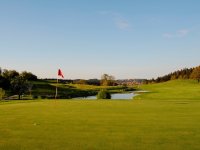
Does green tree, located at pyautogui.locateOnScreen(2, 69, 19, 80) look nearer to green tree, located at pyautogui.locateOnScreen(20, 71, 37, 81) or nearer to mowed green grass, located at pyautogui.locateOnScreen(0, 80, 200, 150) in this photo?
green tree, located at pyautogui.locateOnScreen(20, 71, 37, 81)

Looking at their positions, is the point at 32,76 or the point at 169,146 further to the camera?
the point at 32,76

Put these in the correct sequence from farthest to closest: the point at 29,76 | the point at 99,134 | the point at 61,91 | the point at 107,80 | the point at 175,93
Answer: the point at 107,80
the point at 29,76
the point at 61,91
the point at 175,93
the point at 99,134

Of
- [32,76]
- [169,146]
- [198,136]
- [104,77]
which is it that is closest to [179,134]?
[198,136]

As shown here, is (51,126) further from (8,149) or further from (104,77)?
(104,77)

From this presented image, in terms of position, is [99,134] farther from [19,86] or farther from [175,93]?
[19,86]

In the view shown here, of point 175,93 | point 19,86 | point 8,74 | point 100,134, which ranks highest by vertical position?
point 8,74

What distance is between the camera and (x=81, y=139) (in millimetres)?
11211

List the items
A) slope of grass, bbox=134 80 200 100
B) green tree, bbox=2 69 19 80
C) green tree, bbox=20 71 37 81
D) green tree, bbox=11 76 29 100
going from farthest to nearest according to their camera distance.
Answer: green tree, bbox=20 71 37 81
green tree, bbox=2 69 19 80
green tree, bbox=11 76 29 100
slope of grass, bbox=134 80 200 100

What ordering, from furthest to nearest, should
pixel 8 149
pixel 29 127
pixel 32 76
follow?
pixel 32 76 < pixel 29 127 < pixel 8 149

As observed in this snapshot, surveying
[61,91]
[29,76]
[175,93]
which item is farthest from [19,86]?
[29,76]

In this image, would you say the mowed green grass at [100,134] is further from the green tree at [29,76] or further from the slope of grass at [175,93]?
the green tree at [29,76]

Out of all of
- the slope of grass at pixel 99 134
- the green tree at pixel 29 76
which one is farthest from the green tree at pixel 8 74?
the slope of grass at pixel 99 134

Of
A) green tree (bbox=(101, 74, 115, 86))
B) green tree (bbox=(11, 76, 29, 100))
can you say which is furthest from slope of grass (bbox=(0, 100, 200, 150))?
green tree (bbox=(101, 74, 115, 86))

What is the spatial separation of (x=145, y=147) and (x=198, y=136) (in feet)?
8.66
